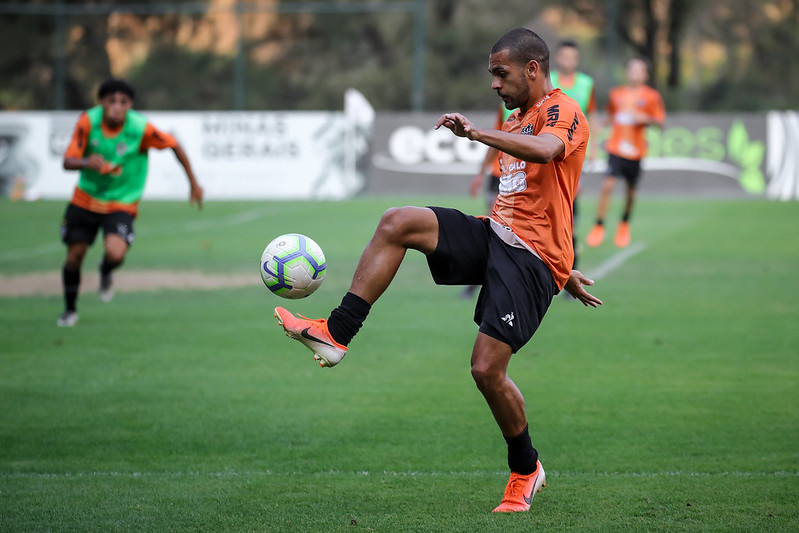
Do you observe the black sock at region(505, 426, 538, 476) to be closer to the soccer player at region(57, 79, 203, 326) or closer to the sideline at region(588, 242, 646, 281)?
the soccer player at region(57, 79, 203, 326)

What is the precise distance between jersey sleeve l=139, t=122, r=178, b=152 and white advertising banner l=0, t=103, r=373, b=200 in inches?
683

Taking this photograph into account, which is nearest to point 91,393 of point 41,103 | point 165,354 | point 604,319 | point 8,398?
point 8,398

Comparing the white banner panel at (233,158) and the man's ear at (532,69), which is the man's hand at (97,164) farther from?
the white banner panel at (233,158)

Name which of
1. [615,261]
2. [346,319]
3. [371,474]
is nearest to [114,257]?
[371,474]

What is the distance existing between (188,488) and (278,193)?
23119mm

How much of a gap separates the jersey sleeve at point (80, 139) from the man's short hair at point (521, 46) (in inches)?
241

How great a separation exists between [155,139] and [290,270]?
17.9 ft

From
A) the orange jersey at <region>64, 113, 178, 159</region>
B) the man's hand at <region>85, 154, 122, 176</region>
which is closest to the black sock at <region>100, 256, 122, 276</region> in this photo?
the man's hand at <region>85, 154, 122, 176</region>

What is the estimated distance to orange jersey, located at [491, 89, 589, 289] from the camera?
502 centimetres

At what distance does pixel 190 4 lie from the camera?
38156 millimetres

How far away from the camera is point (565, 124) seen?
4891 mm

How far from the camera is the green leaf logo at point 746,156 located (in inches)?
1061

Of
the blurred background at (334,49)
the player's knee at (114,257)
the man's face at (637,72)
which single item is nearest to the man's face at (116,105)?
the player's knee at (114,257)

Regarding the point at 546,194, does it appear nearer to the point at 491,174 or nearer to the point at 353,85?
the point at 491,174
